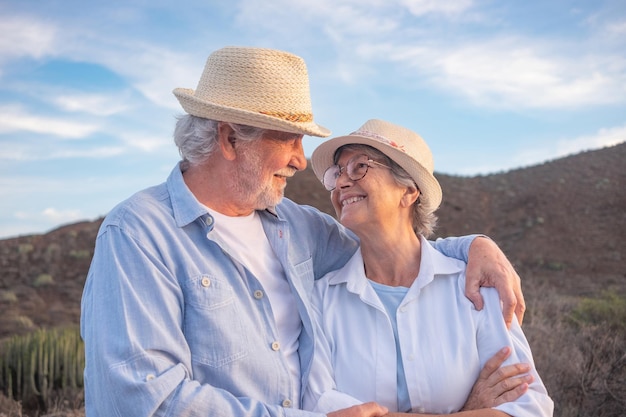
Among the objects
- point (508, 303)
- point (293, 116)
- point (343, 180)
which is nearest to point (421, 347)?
point (508, 303)

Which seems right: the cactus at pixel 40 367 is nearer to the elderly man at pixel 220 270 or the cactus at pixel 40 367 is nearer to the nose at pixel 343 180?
the elderly man at pixel 220 270

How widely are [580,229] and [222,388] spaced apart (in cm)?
2257

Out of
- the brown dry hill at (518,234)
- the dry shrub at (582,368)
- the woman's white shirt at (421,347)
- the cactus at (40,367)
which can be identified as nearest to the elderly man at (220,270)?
the woman's white shirt at (421,347)

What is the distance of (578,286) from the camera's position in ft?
56.1

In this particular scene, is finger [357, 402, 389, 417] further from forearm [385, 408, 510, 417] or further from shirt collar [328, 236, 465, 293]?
shirt collar [328, 236, 465, 293]

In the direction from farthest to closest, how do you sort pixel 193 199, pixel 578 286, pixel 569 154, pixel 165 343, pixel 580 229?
1. pixel 569 154
2. pixel 580 229
3. pixel 578 286
4. pixel 193 199
5. pixel 165 343

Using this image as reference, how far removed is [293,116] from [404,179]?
0.71 meters

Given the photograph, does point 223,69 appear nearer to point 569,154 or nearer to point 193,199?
point 193,199

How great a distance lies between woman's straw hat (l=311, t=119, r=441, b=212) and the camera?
362 centimetres

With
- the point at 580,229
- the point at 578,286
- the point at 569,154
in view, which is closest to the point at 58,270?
the point at 578,286

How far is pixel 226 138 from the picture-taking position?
3.40 metres

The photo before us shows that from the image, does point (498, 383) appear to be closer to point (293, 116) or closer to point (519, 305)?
point (519, 305)

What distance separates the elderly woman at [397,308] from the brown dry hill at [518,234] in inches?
402

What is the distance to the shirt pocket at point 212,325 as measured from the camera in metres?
2.94
